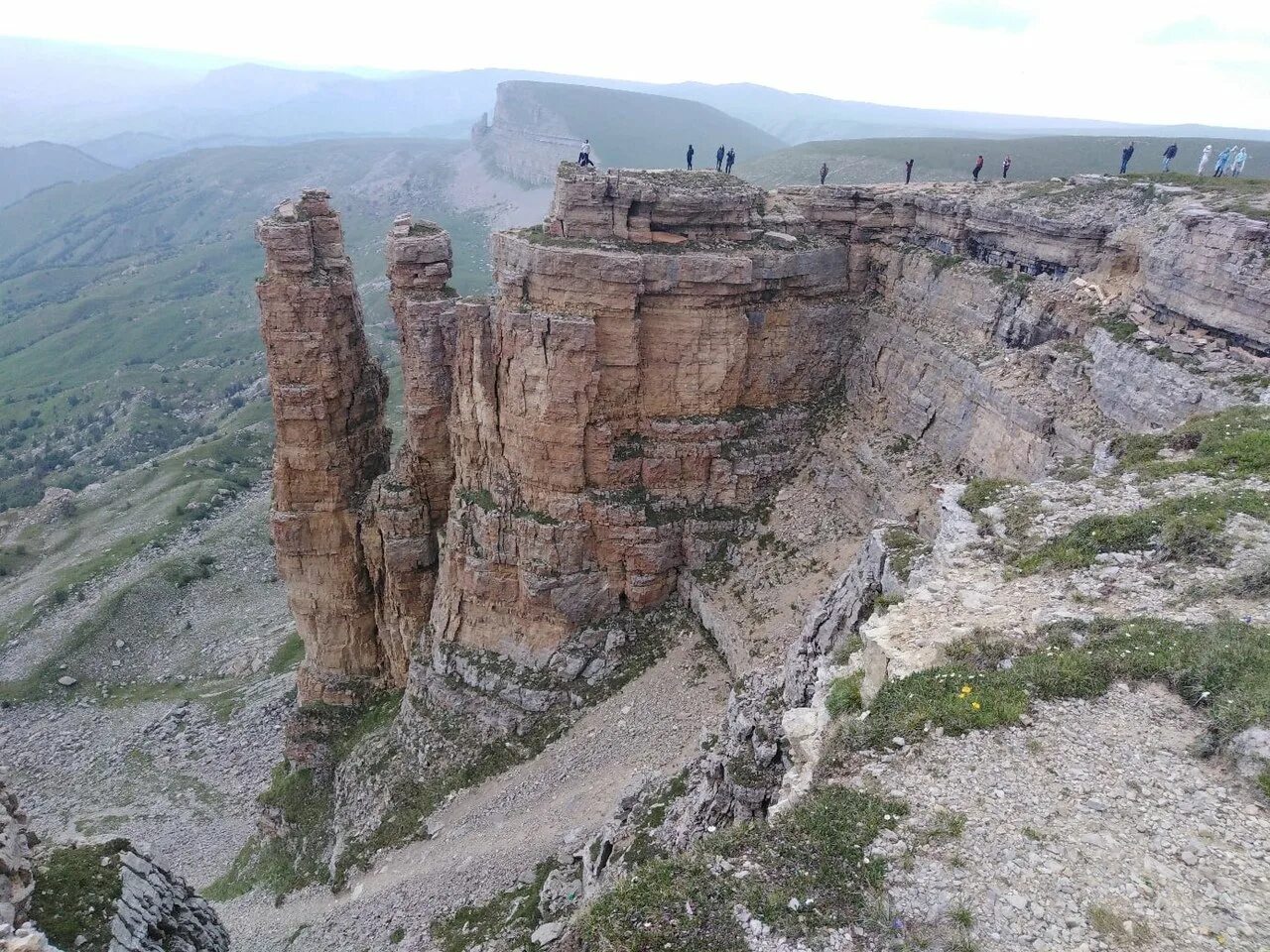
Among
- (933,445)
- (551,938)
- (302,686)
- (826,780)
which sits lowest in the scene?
(302,686)

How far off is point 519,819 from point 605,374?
2060 centimetres

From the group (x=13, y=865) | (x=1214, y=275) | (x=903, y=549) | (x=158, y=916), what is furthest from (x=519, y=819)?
(x=1214, y=275)

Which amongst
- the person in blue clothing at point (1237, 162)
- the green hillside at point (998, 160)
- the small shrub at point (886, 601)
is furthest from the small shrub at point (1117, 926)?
the green hillside at point (998, 160)

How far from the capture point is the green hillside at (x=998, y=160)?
5846 inches

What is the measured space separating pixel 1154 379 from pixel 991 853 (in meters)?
20.3

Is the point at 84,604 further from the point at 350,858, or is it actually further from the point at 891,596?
the point at 891,596

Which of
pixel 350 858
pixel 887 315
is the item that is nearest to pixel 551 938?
pixel 350 858

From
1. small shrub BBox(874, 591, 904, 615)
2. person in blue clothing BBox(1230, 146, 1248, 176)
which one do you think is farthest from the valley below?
person in blue clothing BBox(1230, 146, 1248, 176)

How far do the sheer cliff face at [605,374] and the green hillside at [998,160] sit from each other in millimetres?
124498

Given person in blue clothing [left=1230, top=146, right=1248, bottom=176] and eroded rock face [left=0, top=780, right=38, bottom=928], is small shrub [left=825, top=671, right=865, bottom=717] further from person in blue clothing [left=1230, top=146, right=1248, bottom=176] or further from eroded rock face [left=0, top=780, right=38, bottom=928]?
person in blue clothing [left=1230, top=146, right=1248, bottom=176]

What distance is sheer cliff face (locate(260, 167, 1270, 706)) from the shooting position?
36.1 m

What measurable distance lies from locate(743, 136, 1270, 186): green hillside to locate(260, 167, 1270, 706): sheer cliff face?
12450 cm

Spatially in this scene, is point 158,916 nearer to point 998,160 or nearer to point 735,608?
point 735,608

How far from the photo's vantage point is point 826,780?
47.0ft
